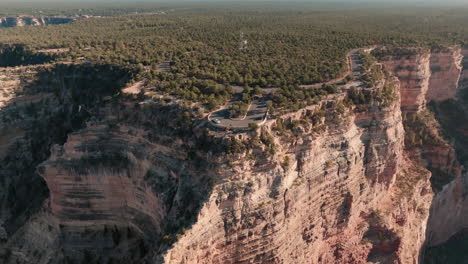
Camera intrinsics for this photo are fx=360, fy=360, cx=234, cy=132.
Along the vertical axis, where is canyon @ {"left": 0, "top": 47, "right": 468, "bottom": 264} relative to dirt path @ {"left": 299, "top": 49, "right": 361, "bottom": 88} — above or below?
below

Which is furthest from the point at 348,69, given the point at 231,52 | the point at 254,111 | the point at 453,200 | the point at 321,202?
the point at 453,200

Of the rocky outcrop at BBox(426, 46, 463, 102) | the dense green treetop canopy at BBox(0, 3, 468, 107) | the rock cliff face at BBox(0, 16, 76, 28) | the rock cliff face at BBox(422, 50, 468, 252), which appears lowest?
the rock cliff face at BBox(422, 50, 468, 252)

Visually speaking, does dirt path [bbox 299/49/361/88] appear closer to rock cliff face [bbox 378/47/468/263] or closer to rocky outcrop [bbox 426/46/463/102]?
rock cliff face [bbox 378/47/468/263]

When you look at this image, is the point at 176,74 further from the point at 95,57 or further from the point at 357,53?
the point at 357,53

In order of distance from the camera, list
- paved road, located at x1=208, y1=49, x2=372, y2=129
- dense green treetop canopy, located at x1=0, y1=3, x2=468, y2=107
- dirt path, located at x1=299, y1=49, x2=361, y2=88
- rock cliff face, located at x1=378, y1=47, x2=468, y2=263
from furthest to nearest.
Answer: rock cliff face, located at x1=378, y1=47, x2=468, y2=263, dense green treetop canopy, located at x1=0, y1=3, x2=468, y2=107, dirt path, located at x1=299, y1=49, x2=361, y2=88, paved road, located at x1=208, y1=49, x2=372, y2=129

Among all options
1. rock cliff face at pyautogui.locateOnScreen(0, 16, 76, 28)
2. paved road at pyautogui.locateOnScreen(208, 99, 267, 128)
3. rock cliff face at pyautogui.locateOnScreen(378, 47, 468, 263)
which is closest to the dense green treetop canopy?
paved road at pyautogui.locateOnScreen(208, 99, 267, 128)

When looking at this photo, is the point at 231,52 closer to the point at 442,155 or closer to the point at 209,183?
the point at 442,155

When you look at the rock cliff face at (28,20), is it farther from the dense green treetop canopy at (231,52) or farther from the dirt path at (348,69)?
the dirt path at (348,69)

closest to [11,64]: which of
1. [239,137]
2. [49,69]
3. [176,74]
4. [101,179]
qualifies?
[49,69]
